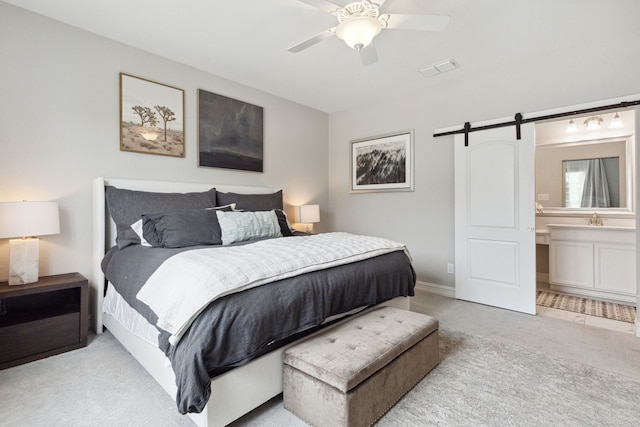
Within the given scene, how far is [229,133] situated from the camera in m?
3.72

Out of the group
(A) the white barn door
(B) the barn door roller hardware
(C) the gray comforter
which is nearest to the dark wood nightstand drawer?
(C) the gray comforter

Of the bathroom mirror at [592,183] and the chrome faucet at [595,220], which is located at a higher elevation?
the bathroom mirror at [592,183]

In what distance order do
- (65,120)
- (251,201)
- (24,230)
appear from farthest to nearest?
(251,201), (65,120), (24,230)

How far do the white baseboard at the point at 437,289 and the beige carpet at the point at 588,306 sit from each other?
0.92 metres

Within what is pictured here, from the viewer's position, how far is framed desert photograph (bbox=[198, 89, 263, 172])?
349cm

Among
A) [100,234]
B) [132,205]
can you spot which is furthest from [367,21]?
[100,234]

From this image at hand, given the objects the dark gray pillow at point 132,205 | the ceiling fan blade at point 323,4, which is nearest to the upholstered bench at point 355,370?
the dark gray pillow at point 132,205

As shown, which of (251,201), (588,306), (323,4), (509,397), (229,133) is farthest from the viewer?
(229,133)

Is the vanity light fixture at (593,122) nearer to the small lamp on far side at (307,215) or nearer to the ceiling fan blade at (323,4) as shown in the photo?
the small lamp on far side at (307,215)

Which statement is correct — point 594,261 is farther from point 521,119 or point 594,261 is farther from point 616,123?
point 521,119

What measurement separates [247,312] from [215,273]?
0.77 feet

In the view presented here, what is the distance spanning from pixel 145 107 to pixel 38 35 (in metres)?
0.87

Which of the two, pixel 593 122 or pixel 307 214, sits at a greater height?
pixel 593 122

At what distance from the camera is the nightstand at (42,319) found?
207 cm
